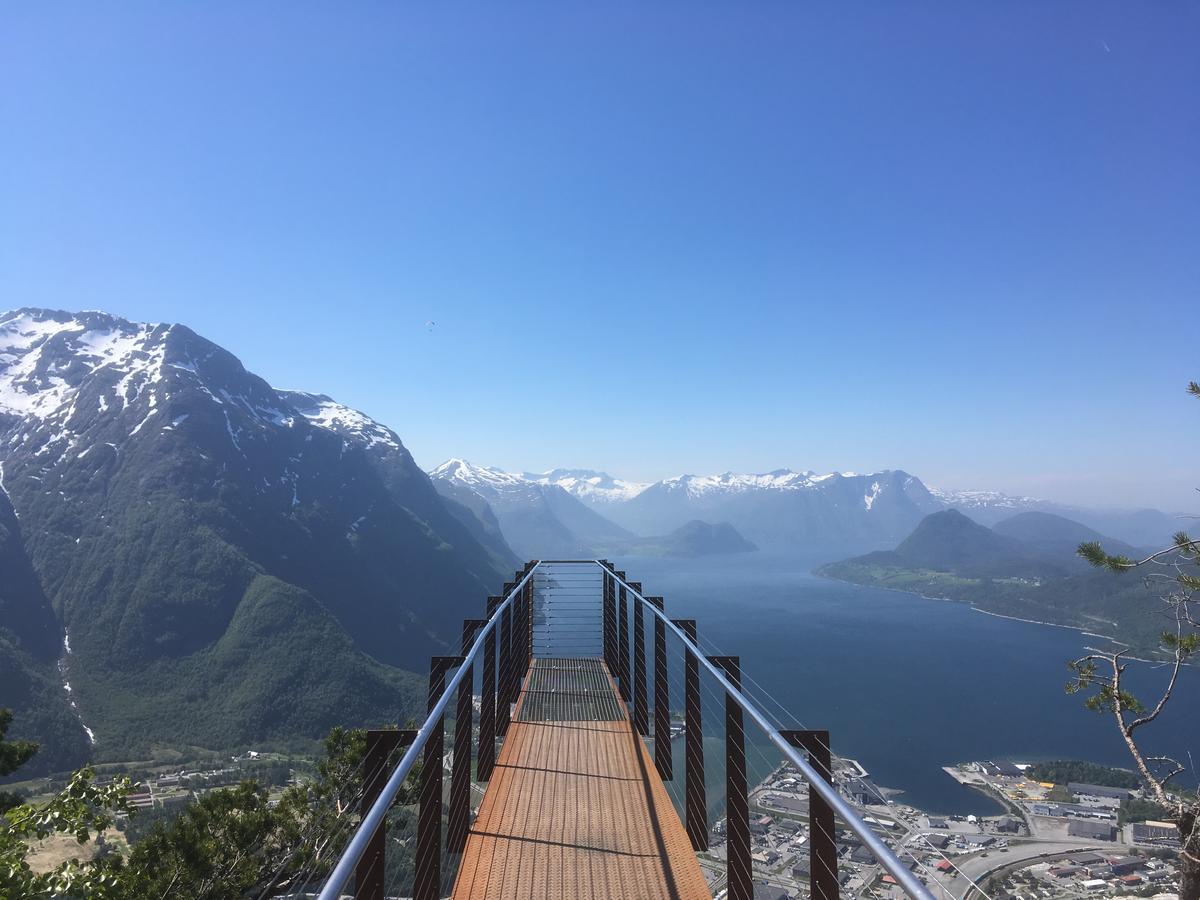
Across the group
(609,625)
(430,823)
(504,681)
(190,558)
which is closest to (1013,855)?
(609,625)

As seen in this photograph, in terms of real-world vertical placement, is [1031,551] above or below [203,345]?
below

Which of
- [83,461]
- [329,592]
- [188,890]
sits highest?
[83,461]

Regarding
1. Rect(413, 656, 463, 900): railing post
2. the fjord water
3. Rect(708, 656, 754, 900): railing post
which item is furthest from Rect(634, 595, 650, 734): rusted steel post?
the fjord water

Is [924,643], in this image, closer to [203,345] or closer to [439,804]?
[439,804]

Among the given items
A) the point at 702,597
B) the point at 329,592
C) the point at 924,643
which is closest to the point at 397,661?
the point at 329,592

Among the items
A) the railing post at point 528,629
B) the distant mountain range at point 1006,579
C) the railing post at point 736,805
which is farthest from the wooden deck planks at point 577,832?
the distant mountain range at point 1006,579

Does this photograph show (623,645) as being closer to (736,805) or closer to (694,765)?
(694,765)

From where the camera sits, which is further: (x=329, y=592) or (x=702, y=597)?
(x=702, y=597)
